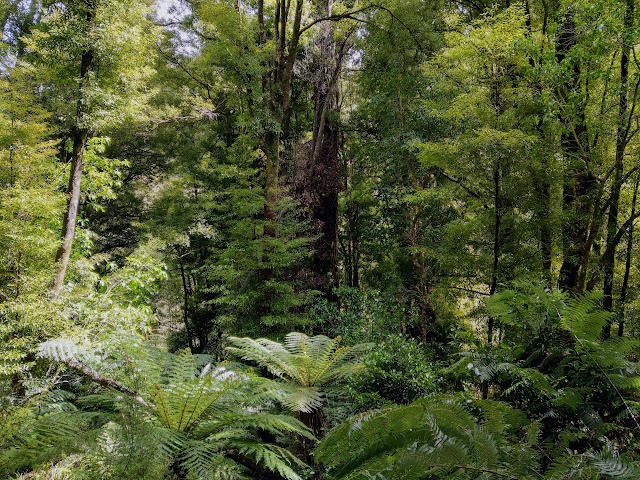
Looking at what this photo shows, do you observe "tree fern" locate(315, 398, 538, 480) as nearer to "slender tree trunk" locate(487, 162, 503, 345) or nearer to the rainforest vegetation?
the rainforest vegetation

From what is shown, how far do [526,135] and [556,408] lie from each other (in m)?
3.75

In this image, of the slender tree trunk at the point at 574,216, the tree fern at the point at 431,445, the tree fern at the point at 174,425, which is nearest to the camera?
the tree fern at the point at 431,445

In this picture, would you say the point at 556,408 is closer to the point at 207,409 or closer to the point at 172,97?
the point at 207,409

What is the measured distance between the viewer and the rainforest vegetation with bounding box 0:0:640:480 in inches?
69.7

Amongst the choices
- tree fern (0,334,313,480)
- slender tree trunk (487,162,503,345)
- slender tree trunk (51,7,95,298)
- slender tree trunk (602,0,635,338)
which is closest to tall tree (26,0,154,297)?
slender tree trunk (51,7,95,298)

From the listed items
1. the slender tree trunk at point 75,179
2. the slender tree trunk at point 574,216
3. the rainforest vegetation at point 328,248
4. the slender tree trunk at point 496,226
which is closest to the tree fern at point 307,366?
the rainforest vegetation at point 328,248

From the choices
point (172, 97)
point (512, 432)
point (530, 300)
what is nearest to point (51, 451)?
point (512, 432)

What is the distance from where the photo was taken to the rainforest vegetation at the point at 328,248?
177 centimetres

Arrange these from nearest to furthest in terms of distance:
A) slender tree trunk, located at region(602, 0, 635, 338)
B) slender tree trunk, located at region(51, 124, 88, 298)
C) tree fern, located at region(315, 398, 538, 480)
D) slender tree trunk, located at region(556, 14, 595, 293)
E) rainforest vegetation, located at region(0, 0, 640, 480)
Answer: tree fern, located at region(315, 398, 538, 480), rainforest vegetation, located at region(0, 0, 640, 480), slender tree trunk, located at region(602, 0, 635, 338), slender tree trunk, located at region(51, 124, 88, 298), slender tree trunk, located at region(556, 14, 595, 293)

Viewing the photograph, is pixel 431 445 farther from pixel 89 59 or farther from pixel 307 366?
pixel 89 59

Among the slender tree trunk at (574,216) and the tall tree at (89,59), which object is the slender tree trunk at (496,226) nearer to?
the slender tree trunk at (574,216)

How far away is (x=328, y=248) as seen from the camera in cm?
946

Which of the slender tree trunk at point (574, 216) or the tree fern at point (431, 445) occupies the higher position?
the slender tree trunk at point (574, 216)

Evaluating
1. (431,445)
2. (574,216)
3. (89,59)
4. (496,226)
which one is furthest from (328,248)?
(431,445)
